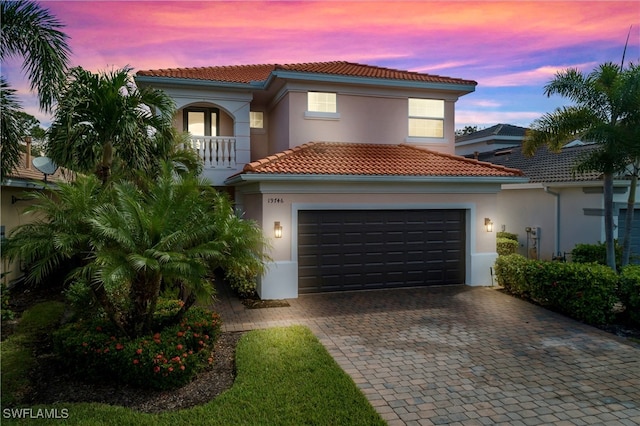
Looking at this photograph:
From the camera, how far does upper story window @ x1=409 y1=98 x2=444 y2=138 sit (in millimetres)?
15859

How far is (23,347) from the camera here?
305 inches

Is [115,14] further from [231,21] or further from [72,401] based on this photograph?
[72,401]

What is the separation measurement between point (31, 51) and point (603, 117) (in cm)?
1456

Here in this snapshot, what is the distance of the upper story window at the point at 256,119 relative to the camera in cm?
1752

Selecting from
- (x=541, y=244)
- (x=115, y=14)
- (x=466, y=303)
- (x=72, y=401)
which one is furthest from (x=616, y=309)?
(x=115, y=14)

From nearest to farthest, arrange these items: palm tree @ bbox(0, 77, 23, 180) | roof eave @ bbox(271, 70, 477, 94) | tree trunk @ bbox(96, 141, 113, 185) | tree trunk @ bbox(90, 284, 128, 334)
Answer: tree trunk @ bbox(90, 284, 128, 334) → palm tree @ bbox(0, 77, 23, 180) → tree trunk @ bbox(96, 141, 113, 185) → roof eave @ bbox(271, 70, 477, 94)

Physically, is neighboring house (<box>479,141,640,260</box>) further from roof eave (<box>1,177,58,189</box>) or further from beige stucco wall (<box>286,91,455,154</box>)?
roof eave (<box>1,177,58,189</box>)

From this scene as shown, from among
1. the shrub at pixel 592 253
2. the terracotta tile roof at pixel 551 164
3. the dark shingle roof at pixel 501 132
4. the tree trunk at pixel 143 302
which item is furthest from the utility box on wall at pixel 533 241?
the tree trunk at pixel 143 302

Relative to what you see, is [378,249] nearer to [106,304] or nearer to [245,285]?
[245,285]

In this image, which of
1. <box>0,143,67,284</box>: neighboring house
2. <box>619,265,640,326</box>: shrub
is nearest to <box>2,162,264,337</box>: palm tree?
<box>0,143,67,284</box>: neighboring house

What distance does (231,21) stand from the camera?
12.1 meters

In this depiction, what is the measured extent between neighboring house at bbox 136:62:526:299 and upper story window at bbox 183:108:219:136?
4cm

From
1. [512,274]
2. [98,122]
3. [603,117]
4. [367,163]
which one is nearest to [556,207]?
[603,117]

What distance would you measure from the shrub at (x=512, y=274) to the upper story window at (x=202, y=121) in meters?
11.5
